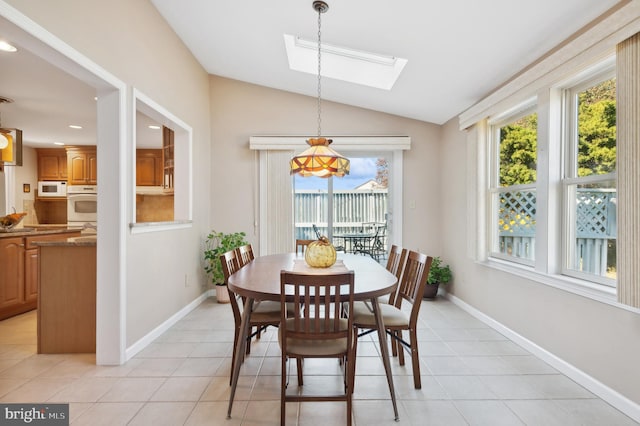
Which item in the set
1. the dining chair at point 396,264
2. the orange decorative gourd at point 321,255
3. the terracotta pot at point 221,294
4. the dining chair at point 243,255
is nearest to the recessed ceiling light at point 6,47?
the dining chair at point 243,255

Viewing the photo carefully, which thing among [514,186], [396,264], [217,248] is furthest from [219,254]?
[514,186]

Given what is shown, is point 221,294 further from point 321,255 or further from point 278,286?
point 278,286

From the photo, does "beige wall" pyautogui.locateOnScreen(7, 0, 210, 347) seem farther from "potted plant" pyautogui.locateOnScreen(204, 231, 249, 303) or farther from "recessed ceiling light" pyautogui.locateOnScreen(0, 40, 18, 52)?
"recessed ceiling light" pyautogui.locateOnScreen(0, 40, 18, 52)

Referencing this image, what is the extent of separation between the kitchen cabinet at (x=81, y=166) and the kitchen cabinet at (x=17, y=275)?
2.56 meters

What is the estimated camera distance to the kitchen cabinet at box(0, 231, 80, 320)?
3396mm

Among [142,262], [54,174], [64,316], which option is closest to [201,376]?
[142,262]

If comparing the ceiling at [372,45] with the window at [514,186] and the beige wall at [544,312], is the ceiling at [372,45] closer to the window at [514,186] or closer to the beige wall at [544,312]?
the window at [514,186]

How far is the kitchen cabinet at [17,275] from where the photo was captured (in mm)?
3396

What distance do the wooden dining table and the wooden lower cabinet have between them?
133 centimetres

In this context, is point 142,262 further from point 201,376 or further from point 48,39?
point 48,39

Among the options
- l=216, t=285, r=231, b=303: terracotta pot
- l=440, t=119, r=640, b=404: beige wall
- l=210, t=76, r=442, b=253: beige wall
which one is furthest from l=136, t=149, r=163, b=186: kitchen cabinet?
l=440, t=119, r=640, b=404: beige wall

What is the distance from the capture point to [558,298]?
7.83 ft

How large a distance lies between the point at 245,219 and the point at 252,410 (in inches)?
115

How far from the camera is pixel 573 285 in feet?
7.35
